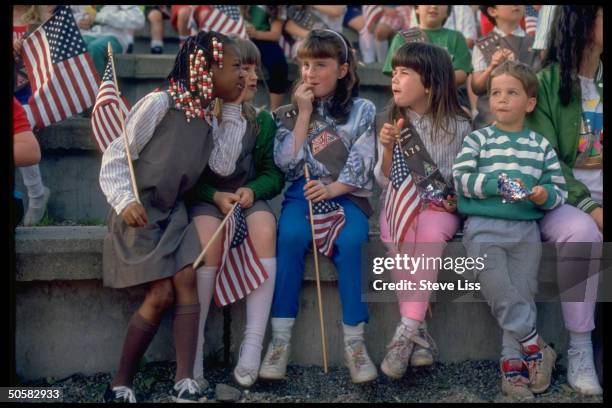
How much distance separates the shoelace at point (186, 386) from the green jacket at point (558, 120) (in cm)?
203

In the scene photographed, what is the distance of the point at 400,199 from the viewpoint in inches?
155

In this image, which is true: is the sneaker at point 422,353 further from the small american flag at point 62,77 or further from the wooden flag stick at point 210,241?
the small american flag at point 62,77

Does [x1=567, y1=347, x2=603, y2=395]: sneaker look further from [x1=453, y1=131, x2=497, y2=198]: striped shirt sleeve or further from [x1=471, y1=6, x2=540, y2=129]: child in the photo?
[x1=471, y1=6, x2=540, y2=129]: child

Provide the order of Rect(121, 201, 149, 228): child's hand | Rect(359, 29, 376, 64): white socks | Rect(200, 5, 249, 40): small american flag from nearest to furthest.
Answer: Rect(121, 201, 149, 228): child's hand → Rect(200, 5, 249, 40): small american flag → Rect(359, 29, 376, 64): white socks

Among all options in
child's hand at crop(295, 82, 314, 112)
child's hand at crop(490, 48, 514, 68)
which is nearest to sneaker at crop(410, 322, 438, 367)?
child's hand at crop(295, 82, 314, 112)

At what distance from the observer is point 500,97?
3.97 meters

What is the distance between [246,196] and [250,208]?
0.20ft

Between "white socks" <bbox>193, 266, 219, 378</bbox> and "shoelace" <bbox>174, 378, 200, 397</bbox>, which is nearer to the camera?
"shoelace" <bbox>174, 378, 200, 397</bbox>

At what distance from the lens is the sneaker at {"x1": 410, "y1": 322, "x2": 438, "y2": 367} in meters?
3.71

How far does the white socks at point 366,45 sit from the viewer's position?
291 inches

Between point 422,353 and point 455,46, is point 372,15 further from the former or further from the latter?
point 422,353

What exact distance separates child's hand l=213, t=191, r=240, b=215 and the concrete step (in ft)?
1.50

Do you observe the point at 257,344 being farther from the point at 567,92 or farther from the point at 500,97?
the point at 567,92

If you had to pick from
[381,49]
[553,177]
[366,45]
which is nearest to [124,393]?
[553,177]
